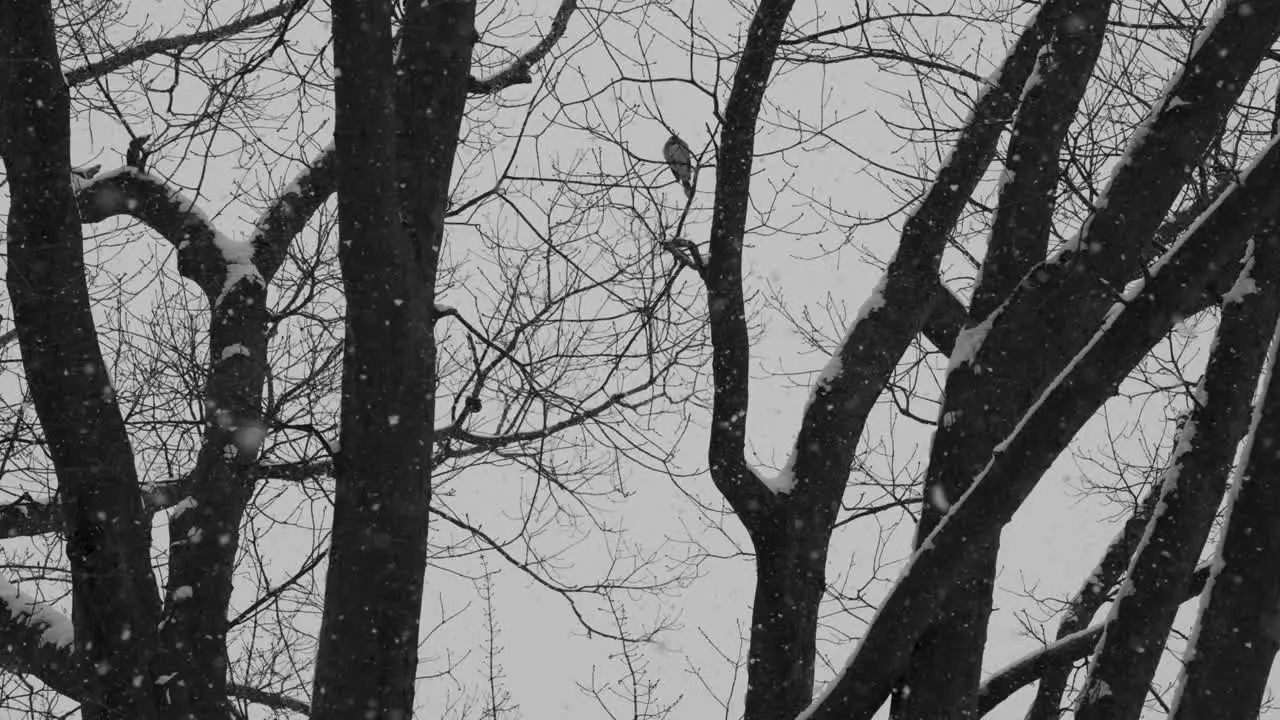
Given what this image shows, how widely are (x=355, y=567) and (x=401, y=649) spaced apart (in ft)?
0.74

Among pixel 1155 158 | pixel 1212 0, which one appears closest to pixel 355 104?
pixel 1155 158

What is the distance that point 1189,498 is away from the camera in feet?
8.08

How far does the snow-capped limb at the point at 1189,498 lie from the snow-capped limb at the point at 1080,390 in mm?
367

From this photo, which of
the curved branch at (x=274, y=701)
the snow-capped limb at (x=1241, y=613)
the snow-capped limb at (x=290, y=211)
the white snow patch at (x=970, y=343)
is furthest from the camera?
the curved branch at (x=274, y=701)

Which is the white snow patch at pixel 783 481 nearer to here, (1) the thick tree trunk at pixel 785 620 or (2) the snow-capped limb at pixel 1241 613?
(1) the thick tree trunk at pixel 785 620

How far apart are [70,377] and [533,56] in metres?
3.32

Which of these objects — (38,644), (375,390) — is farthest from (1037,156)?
(38,644)

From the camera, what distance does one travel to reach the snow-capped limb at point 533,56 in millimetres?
5383

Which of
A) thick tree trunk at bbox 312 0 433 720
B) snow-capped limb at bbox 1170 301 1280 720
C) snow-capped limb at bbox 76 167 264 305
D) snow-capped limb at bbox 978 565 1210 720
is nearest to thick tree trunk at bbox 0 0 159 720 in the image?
thick tree trunk at bbox 312 0 433 720

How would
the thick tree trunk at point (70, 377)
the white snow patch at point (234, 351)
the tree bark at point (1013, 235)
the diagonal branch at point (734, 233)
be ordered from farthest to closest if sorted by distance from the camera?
1. the white snow patch at point (234, 351)
2. the diagonal branch at point (734, 233)
3. the thick tree trunk at point (70, 377)
4. the tree bark at point (1013, 235)

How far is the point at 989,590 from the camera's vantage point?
267cm

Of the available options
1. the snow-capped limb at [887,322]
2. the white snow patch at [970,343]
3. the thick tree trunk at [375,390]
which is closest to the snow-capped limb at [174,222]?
the thick tree trunk at [375,390]

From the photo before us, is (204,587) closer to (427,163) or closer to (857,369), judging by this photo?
(427,163)

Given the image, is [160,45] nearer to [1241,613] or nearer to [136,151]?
[136,151]
